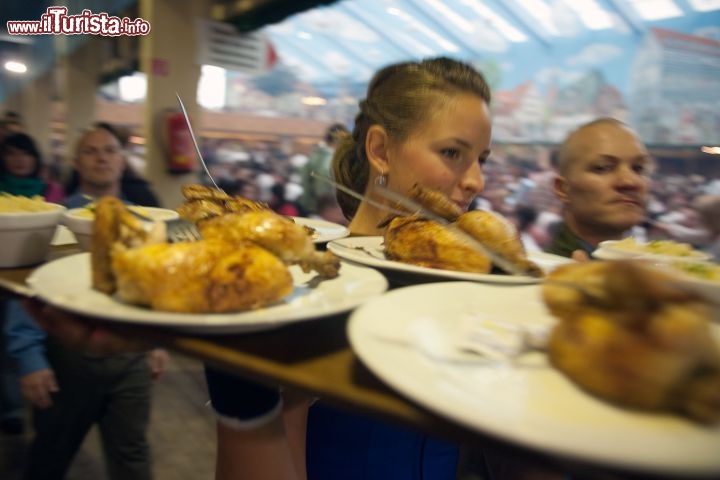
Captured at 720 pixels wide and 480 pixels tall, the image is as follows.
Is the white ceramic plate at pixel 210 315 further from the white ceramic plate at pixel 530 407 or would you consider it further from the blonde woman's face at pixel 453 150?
the blonde woman's face at pixel 453 150

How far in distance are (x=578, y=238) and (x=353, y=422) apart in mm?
1492

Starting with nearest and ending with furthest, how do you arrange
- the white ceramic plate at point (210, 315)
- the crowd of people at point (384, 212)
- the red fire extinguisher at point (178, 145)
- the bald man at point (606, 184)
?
1. the white ceramic plate at point (210, 315)
2. the crowd of people at point (384, 212)
3. the bald man at point (606, 184)
4. the red fire extinguisher at point (178, 145)

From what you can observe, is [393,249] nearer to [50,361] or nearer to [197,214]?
[197,214]

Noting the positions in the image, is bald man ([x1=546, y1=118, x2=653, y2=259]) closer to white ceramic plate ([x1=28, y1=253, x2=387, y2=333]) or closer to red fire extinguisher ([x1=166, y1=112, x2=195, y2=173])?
white ceramic plate ([x1=28, y1=253, x2=387, y2=333])

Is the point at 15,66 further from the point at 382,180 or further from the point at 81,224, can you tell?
the point at 81,224

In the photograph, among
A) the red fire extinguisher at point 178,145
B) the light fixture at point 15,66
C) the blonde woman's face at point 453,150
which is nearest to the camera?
the blonde woman's face at point 453,150

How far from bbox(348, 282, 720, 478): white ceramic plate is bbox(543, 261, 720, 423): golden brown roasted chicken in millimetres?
14

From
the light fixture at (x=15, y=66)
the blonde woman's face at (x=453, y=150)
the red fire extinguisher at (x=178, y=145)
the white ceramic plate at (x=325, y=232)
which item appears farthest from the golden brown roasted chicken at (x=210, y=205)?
the light fixture at (x=15, y=66)

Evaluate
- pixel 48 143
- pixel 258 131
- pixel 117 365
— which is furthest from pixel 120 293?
pixel 48 143

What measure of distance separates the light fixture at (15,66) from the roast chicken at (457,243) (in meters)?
9.05

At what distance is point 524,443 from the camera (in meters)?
0.34

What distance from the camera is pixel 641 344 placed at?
1.34 ft

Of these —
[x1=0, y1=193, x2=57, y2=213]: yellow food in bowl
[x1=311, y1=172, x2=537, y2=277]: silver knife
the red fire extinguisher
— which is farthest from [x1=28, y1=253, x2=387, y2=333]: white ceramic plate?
the red fire extinguisher

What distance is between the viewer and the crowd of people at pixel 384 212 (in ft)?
2.55
